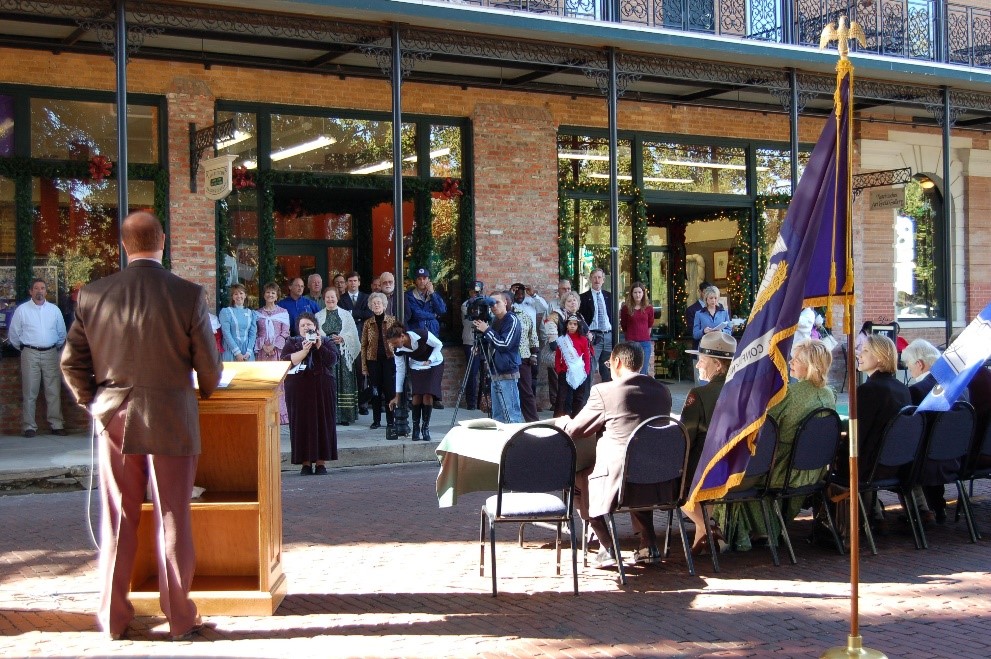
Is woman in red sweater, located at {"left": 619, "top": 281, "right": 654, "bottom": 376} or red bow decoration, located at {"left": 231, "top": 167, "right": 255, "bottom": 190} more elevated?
red bow decoration, located at {"left": 231, "top": 167, "right": 255, "bottom": 190}

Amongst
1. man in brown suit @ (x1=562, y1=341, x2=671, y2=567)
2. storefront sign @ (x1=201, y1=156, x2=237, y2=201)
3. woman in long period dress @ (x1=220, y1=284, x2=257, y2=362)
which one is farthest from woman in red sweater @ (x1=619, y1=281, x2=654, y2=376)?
man in brown suit @ (x1=562, y1=341, x2=671, y2=567)

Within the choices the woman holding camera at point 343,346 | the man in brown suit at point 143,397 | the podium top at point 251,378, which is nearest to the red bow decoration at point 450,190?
the woman holding camera at point 343,346

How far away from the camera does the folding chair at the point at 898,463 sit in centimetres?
713

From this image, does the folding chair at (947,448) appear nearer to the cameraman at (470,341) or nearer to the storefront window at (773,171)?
the cameraman at (470,341)

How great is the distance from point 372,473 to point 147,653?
6048mm

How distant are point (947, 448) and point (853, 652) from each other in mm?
3197

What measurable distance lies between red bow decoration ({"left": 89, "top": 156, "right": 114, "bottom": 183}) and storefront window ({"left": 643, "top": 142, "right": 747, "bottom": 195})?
27.0 feet

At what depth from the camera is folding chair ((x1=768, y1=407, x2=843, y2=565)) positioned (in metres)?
6.90

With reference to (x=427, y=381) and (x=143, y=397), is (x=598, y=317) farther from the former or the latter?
(x=143, y=397)

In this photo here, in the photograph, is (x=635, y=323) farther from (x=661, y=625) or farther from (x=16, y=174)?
(x=661, y=625)

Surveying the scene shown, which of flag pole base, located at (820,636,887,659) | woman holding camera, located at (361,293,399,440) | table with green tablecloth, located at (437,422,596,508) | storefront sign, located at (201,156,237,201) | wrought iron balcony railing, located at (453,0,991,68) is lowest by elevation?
flag pole base, located at (820,636,887,659)

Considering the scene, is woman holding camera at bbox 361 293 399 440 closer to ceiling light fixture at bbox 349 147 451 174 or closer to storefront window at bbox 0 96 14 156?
ceiling light fixture at bbox 349 147 451 174

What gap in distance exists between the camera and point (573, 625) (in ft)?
17.9

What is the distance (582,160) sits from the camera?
17125mm
